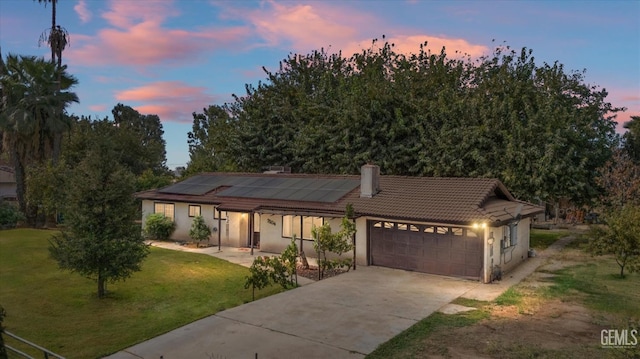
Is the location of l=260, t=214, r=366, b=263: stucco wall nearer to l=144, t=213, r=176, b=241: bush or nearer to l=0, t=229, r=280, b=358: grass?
l=0, t=229, r=280, b=358: grass

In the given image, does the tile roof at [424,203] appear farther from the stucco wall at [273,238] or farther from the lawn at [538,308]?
the lawn at [538,308]

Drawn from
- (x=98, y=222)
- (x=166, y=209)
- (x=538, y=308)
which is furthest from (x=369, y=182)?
(x=166, y=209)

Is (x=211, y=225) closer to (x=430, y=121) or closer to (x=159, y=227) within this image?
(x=159, y=227)

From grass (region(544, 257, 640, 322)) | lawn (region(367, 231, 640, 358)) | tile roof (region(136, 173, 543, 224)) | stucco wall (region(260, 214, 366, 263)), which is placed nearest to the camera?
lawn (region(367, 231, 640, 358))

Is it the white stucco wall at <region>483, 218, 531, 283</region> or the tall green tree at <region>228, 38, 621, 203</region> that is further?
the tall green tree at <region>228, 38, 621, 203</region>

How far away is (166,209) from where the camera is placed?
28641mm

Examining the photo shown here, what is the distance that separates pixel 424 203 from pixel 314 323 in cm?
1013

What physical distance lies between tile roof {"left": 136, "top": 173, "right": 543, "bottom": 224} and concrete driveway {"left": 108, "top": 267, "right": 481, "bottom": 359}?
3168 millimetres

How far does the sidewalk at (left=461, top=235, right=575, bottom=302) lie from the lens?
15.2 metres

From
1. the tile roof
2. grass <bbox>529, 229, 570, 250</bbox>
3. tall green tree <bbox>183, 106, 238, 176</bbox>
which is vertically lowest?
grass <bbox>529, 229, 570, 250</bbox>

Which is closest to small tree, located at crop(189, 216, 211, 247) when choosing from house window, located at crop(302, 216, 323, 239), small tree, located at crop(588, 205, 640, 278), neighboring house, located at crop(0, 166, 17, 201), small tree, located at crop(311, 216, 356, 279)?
house window, located at crop(302, 216, 323, 239)

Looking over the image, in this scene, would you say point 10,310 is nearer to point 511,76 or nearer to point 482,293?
point 482,293

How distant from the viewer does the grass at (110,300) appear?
440 inches

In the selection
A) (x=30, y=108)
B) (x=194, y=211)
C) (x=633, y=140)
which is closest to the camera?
(x=194, y=211)
